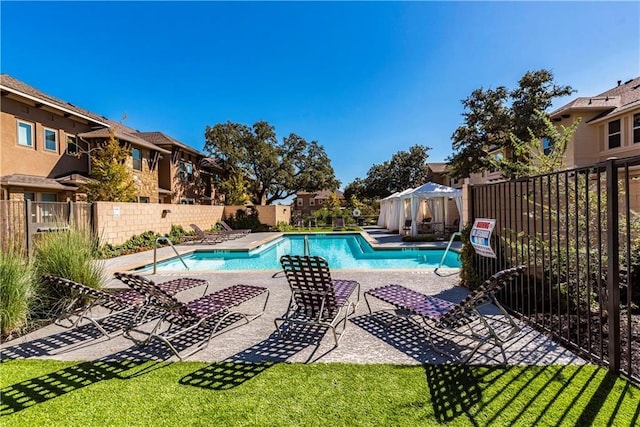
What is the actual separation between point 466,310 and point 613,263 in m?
1.34

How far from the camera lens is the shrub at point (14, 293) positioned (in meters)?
4.08

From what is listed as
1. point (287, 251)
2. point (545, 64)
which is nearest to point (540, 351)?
point (287, 251)

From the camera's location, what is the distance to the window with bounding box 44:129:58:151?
16.1 m

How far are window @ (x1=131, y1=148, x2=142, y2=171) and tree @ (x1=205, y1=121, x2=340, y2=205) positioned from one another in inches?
280

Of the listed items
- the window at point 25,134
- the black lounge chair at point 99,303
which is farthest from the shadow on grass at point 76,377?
the window at point 25,134

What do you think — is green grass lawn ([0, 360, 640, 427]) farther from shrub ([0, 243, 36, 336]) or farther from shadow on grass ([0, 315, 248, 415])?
shrub ([0, 243, 36, 336])

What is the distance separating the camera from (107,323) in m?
4.43

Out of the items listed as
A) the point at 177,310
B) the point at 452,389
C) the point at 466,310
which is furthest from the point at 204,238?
the point at 452,389

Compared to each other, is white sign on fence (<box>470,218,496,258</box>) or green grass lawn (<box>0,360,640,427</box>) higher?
white sign on fence (<box>470,218,496,258</box>)

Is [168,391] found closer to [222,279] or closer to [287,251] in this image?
[222,279]

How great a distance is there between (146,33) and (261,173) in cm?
1782

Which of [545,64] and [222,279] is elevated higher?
[545,64]

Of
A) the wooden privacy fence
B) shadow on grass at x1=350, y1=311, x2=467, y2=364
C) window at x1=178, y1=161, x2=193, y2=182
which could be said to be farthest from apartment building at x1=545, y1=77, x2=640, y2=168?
window at x1=178, y1=161, x2=193, y2=182

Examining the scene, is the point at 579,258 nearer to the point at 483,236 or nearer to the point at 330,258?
the point at 483,236
